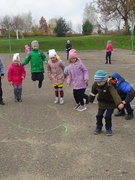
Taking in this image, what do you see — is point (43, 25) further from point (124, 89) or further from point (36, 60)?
point (124, 89)

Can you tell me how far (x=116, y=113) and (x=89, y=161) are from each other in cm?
233

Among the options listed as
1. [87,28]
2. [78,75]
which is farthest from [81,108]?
[87,28]

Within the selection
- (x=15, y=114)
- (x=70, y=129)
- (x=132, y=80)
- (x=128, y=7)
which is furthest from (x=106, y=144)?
(x=128, y=7)

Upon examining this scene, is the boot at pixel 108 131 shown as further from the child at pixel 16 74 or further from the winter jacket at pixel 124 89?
the child at pixel 16 74

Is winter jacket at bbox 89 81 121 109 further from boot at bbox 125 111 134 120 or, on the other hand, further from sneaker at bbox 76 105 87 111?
sneaker at bbox 76 105 87 111

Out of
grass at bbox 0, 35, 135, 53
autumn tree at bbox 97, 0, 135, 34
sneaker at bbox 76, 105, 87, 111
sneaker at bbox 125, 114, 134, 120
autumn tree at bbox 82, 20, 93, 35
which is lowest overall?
sneaker at bbox 125, 114, 134, 120

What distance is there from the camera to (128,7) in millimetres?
40062

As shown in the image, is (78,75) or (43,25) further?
(43,25)

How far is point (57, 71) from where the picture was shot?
7035 millimetres

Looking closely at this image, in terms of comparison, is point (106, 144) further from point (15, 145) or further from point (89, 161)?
point (15, 145)

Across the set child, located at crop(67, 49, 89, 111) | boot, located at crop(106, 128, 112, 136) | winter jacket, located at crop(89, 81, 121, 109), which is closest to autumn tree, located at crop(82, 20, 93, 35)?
child, located at crop(67, 49, 89, 111)

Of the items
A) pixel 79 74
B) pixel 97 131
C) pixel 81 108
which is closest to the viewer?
pixel 97 131

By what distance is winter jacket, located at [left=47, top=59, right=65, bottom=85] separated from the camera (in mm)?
7020

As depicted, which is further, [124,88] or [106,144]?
[124,88]
